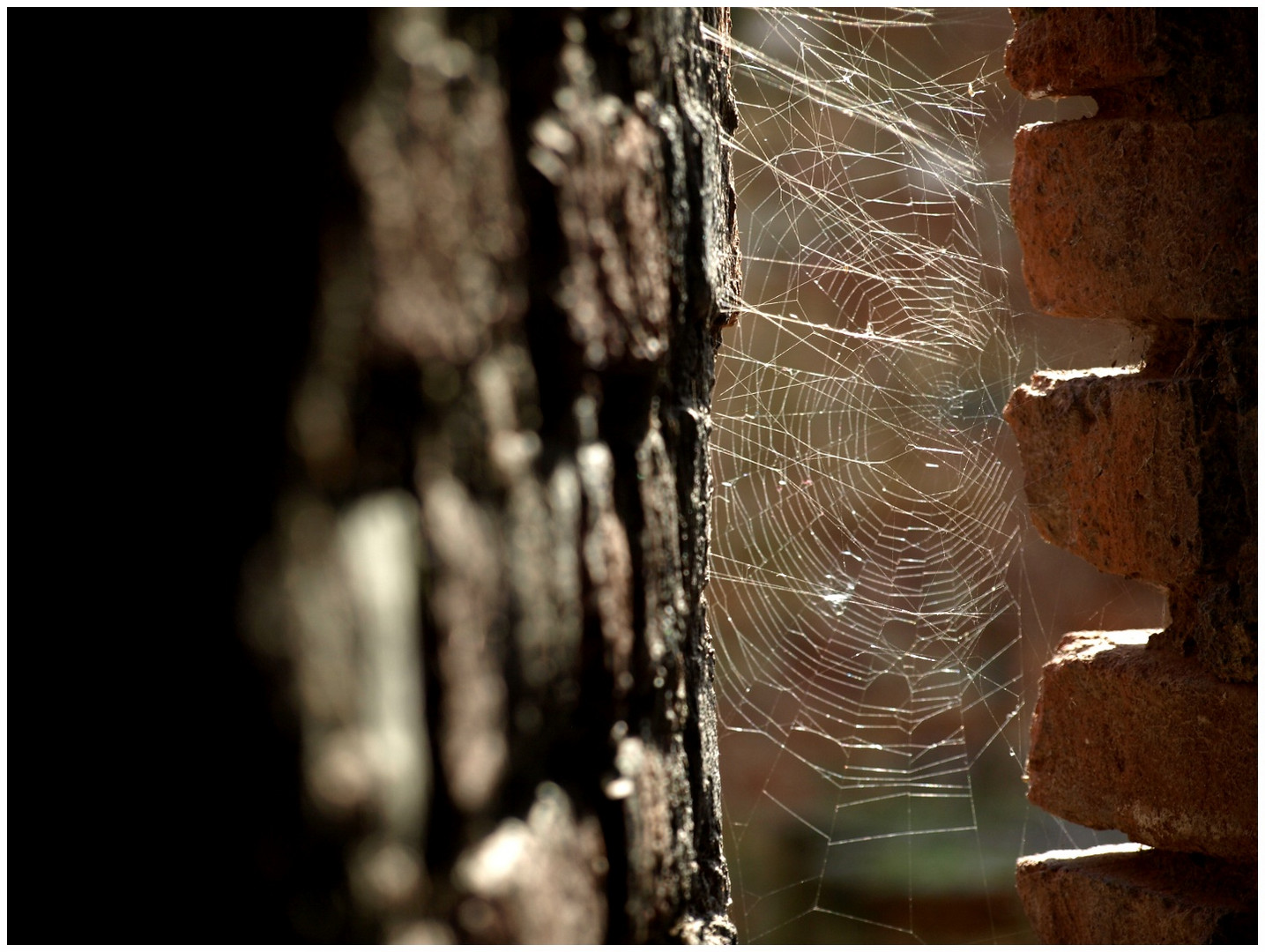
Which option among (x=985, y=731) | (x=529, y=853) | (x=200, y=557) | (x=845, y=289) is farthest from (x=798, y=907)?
(x=200, y=557)

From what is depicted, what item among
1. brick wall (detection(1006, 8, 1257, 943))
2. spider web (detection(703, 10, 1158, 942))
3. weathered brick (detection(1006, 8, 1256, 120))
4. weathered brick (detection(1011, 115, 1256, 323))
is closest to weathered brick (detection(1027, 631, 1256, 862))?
brick wall (detection(1006, 8, 1257, 943))

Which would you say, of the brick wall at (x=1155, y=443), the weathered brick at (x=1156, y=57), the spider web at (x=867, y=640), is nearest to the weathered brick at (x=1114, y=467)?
the brick wall at (x=1155, y=443)

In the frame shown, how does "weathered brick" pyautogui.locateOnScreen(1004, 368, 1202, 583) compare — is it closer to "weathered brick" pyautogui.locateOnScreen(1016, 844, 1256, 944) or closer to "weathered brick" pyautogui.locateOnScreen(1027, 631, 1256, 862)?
"weathered brick" pyautogui.locateOnScreen(1027, 631, 1256, 862)

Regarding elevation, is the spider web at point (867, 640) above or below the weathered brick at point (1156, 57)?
below

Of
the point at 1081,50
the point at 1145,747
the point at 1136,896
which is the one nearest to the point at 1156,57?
the point at 1081,50

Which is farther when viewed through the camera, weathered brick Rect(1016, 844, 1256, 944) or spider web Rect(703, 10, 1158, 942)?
spider web Rect(703, 10, 1158, 942)

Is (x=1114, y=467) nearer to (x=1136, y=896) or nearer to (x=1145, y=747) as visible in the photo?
(x=1145, y=747)

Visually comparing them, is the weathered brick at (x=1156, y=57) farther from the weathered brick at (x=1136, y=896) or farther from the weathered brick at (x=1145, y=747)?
the weathered brick at (x=1136, y=896)

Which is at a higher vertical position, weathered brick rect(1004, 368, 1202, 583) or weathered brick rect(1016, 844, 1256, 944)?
weathered brick rect(1004, 368, 1202, 583)
